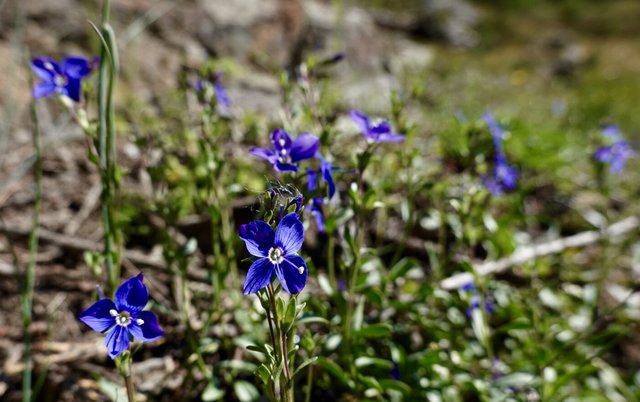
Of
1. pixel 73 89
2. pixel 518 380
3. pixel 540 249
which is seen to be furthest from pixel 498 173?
pixel 73 89

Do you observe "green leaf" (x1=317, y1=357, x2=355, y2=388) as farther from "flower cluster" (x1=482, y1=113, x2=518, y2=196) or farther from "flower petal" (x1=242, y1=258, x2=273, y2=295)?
"flower cluster" (x1=482, y1=113, x2=518, y2=196)

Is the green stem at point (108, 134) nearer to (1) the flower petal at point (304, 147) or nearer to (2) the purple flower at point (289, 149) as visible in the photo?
(2) the purple flower at point (289, 149)

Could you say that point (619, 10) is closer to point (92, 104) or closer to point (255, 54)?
point (255, 54)

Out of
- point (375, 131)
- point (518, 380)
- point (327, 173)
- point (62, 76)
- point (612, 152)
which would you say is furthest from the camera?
point (612, 152)

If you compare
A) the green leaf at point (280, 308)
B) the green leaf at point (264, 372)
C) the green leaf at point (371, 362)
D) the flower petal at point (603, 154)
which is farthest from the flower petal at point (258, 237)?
the flower petal at point (603, 154)

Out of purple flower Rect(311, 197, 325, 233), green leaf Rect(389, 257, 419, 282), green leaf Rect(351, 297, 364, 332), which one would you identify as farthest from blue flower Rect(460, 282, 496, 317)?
purple flower Rect(311, 197, 325, 233)

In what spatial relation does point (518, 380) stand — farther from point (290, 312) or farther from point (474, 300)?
point (290, 312)

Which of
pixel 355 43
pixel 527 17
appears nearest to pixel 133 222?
pixel 355 43
